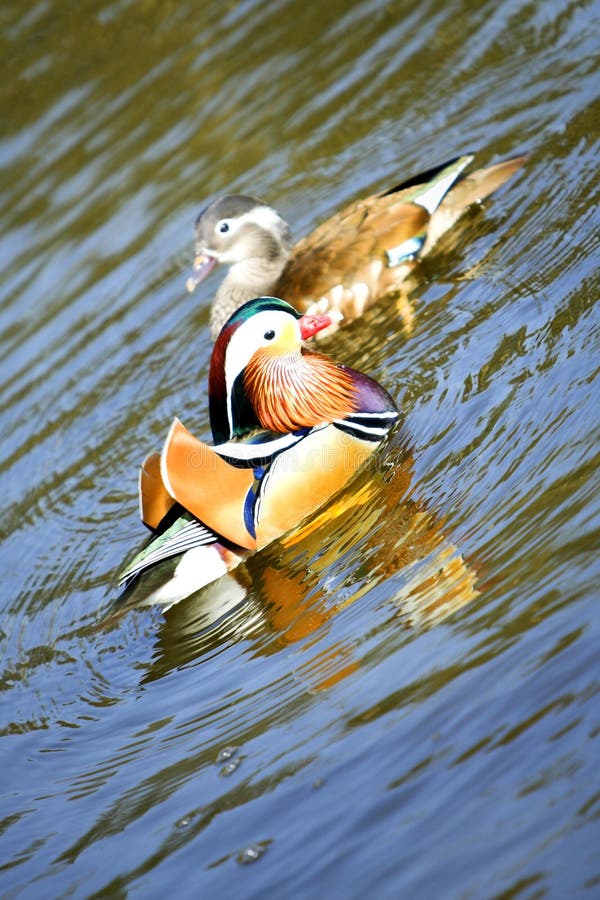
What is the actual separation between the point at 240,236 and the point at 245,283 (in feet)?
0.97

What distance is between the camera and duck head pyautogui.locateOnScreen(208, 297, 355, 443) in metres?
5.66

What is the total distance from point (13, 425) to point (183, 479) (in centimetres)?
311

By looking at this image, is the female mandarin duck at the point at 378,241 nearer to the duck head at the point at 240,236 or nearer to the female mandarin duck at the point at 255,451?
the duck head at the point at 240,236

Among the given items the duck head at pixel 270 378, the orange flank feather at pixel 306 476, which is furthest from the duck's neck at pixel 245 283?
the orange flank feather at pixel 306 476

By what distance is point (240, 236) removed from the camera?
8.09m

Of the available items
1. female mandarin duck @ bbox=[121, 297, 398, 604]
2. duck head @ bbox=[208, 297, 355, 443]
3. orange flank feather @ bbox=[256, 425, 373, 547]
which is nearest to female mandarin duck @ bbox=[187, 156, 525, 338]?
female mandarin duck @ bbox=[121, 297, 398, 604]

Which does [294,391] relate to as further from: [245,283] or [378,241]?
[245,283]

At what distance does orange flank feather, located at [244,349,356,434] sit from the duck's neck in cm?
216

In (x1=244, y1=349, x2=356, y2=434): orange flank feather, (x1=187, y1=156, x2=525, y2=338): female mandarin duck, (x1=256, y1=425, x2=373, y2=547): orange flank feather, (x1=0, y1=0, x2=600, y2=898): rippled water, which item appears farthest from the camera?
(x1=187, y1=156, x2=525, y2=338): female mandarin duck

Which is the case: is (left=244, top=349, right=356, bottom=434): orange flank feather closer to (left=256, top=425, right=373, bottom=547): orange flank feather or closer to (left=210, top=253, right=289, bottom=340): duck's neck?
(left=256, top=425, right=373, bottom=547): orange flank feather

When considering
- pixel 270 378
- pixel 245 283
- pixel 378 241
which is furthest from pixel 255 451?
pixel 245 283

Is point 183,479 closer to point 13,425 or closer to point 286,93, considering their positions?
point 13,425

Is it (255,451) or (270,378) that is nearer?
(255,451)

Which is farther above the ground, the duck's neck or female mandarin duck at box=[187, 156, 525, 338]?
the duck's neck
